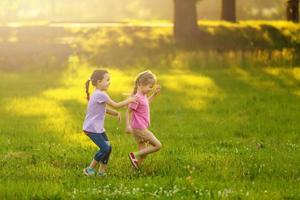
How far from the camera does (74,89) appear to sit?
901 inches

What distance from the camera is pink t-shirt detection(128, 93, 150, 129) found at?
36.3ft

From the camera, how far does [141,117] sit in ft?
36.7

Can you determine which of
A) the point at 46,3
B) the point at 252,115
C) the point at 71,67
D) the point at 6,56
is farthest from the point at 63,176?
the point at 46,3

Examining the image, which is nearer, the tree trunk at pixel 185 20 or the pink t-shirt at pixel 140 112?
the pink t-shirt at pixel 140 112

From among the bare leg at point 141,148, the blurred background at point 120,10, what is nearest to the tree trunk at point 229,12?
the blurred background at point 120,10

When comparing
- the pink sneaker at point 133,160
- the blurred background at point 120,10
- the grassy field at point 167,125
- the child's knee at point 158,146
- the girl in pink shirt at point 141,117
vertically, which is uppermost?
the girl in pink shirt at point 141,117

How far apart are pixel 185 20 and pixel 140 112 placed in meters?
26.7

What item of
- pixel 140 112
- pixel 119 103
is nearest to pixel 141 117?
pixel 140 112

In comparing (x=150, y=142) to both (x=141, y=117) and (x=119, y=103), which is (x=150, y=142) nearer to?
(x=141, y=117)

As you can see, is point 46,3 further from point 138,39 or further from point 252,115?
point 252,115

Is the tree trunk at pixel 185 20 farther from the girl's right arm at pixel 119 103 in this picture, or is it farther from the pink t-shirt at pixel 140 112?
the girl's right arm at pixel 119 103

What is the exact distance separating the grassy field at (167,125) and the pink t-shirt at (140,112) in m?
0.77

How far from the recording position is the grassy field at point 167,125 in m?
10.1

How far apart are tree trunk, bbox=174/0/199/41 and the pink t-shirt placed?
26.0 meters
